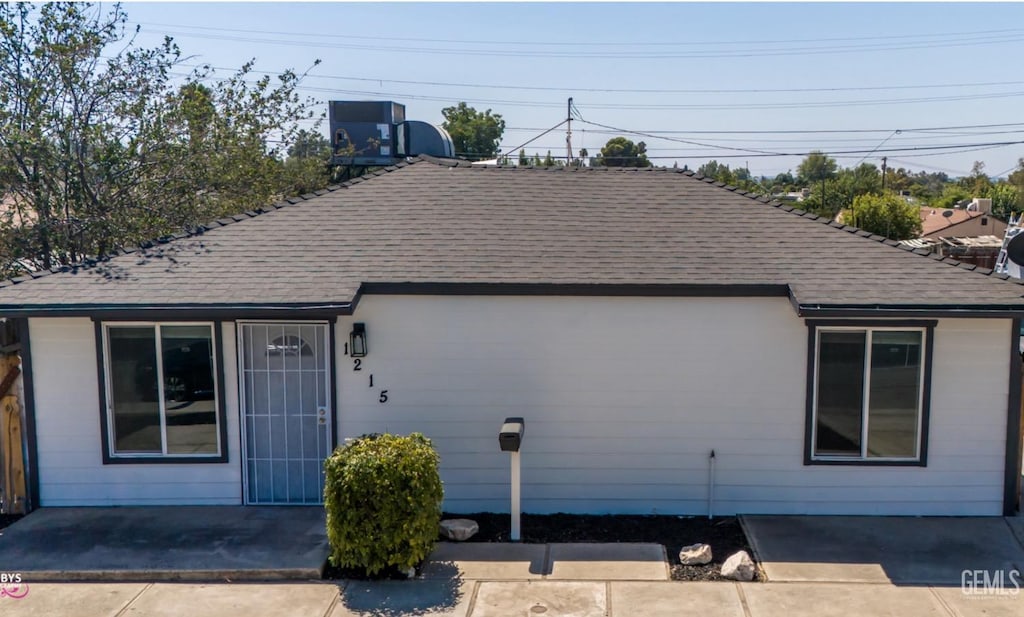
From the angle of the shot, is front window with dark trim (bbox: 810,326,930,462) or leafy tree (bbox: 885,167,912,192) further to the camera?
leafy tree (bbox: 885,167,912,192)

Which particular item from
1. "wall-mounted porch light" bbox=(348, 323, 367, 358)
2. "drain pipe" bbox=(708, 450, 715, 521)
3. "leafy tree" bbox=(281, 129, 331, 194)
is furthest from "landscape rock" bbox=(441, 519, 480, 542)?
"leafy tree" bbox=(281, 129, 331, 194)

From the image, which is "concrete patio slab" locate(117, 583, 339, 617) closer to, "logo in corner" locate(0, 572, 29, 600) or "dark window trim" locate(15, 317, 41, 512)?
"logo in corner" locate(0, 572, 29, 600)

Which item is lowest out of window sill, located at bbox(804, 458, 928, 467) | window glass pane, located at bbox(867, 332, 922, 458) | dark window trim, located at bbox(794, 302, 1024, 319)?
window sill, located at bbox(804, 458, 928, 467)

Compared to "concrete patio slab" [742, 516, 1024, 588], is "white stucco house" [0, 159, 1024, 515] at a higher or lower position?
higher

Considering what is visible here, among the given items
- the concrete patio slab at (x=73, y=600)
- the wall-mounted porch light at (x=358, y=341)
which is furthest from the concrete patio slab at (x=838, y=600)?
the concrete patio slab at (x=73, y=600)

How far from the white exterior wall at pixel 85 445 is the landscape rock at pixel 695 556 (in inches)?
183

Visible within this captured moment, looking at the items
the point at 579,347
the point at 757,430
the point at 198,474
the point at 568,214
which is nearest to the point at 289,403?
the point at 198,474

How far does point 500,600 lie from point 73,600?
3.51 meters

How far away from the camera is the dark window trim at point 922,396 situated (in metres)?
8.41

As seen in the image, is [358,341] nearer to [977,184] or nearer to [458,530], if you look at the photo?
[458,530]

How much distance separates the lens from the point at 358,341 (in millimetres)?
8586

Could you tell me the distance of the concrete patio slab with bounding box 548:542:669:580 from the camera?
7.23 metres

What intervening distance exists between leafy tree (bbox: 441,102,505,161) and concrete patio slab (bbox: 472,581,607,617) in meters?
47.8

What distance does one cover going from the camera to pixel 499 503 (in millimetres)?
8867
